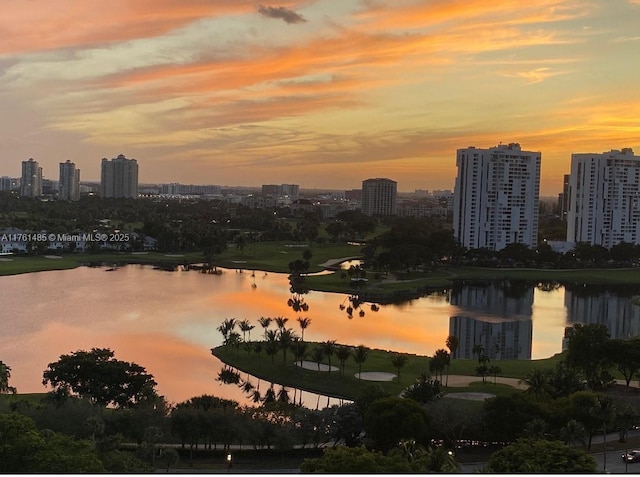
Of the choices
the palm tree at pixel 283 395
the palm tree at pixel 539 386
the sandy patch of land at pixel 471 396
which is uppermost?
the palm tree at pixel 539 386

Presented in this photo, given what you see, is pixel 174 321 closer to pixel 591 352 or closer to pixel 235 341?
pixel 235 341

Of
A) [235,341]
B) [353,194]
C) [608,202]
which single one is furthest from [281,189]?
[235,341]

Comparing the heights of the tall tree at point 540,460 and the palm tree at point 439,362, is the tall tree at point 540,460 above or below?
above

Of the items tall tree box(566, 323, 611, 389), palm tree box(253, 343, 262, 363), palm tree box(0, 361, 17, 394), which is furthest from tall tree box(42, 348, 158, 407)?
tall tree box(566, 323, 611, 389)

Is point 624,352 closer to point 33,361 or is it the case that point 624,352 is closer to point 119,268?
point 33,361

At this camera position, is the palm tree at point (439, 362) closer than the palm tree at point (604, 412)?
No

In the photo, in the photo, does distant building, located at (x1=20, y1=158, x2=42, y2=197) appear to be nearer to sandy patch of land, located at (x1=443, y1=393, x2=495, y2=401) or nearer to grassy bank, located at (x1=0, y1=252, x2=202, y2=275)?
grassy bank, located at (x1=0, y1=252, x2=202, y2=275)

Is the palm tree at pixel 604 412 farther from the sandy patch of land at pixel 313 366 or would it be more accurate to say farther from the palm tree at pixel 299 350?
the palm tree at pixel 299 350

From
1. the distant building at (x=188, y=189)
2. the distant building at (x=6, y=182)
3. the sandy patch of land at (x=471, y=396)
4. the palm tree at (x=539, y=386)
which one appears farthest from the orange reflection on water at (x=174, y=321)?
the distant building at (x=188, y=189)
